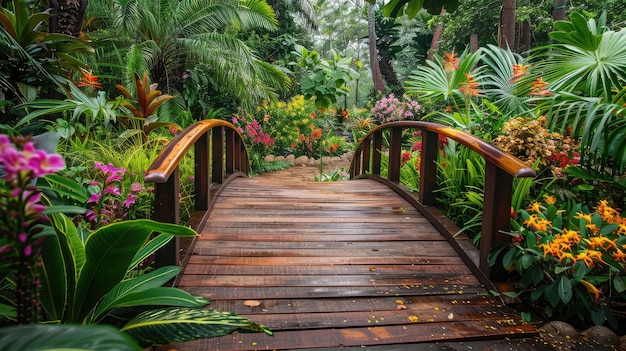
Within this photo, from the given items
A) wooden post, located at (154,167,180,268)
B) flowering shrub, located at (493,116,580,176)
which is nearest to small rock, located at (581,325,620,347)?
flowering shrub, located at (493,116,580,176)

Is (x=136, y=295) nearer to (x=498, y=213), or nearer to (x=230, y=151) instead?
(x=498, y=213)

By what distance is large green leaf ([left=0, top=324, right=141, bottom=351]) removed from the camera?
775mm

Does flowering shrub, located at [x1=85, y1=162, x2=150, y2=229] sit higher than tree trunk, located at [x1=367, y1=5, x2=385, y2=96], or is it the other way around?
tree trunk, located at [x1=367, y1=5, x2=385, y2=96]

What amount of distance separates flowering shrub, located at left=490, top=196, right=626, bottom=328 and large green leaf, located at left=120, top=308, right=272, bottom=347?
1.46 meters

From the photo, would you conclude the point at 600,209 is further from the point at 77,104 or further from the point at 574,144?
the point at 77,104

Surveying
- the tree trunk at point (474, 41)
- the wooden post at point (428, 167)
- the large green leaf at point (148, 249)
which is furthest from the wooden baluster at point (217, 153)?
the tree trunk at point (474, 41)

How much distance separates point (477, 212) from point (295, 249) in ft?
4.37

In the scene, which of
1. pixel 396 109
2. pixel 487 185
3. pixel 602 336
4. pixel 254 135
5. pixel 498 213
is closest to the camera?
pixel 602 336

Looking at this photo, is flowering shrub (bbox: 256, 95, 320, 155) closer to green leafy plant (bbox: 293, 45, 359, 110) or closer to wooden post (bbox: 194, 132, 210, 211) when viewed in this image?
green leafy plant (bbox: 293, 45, 359, 110)

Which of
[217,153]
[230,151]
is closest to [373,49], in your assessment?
[230,151]

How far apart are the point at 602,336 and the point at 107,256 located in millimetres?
2067

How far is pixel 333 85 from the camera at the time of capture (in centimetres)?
991

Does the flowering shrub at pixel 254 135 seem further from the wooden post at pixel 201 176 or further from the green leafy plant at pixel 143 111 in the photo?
the wooden post at pixel 201 176

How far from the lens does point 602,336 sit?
1.90 meters
